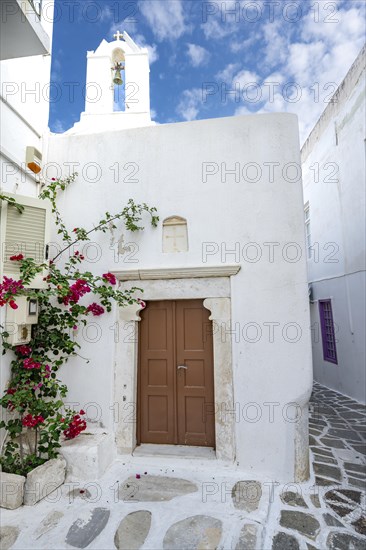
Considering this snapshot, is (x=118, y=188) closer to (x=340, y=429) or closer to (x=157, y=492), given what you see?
(x=157, y=492)

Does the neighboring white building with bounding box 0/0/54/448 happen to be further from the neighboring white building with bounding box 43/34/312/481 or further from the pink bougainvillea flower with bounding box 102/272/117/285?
the pink bougainvillea flower with bounding box 102/272/117/285

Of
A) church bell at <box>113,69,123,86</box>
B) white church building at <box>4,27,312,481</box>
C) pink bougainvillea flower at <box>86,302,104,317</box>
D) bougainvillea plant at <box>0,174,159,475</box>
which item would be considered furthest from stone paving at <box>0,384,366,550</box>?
church bell at <box>113,69,123,86</box>

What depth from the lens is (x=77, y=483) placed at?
3.46 metres

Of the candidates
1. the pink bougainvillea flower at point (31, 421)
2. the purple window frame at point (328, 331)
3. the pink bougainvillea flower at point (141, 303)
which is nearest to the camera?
the pink bougainvillea flower at point (31, 421)

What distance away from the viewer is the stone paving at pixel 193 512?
8.66ft

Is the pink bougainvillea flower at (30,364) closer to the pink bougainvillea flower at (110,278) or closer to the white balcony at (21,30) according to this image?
the pink bougainvillea flower at (110,278)

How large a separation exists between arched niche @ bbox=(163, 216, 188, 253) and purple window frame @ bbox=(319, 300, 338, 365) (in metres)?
5.94

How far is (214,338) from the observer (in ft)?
13.1

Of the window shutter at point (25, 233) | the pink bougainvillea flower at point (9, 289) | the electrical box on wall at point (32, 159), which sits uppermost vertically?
the electrical box on wall at point (32, 159)

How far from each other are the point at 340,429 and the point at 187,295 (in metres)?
3.77

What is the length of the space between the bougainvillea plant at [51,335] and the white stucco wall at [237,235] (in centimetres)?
19

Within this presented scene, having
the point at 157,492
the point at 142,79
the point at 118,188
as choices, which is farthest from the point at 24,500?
the point at 142,79

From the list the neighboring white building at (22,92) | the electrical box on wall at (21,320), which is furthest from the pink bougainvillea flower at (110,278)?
the neighboring white building at (22,92)

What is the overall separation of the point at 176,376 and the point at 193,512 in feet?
5.00
